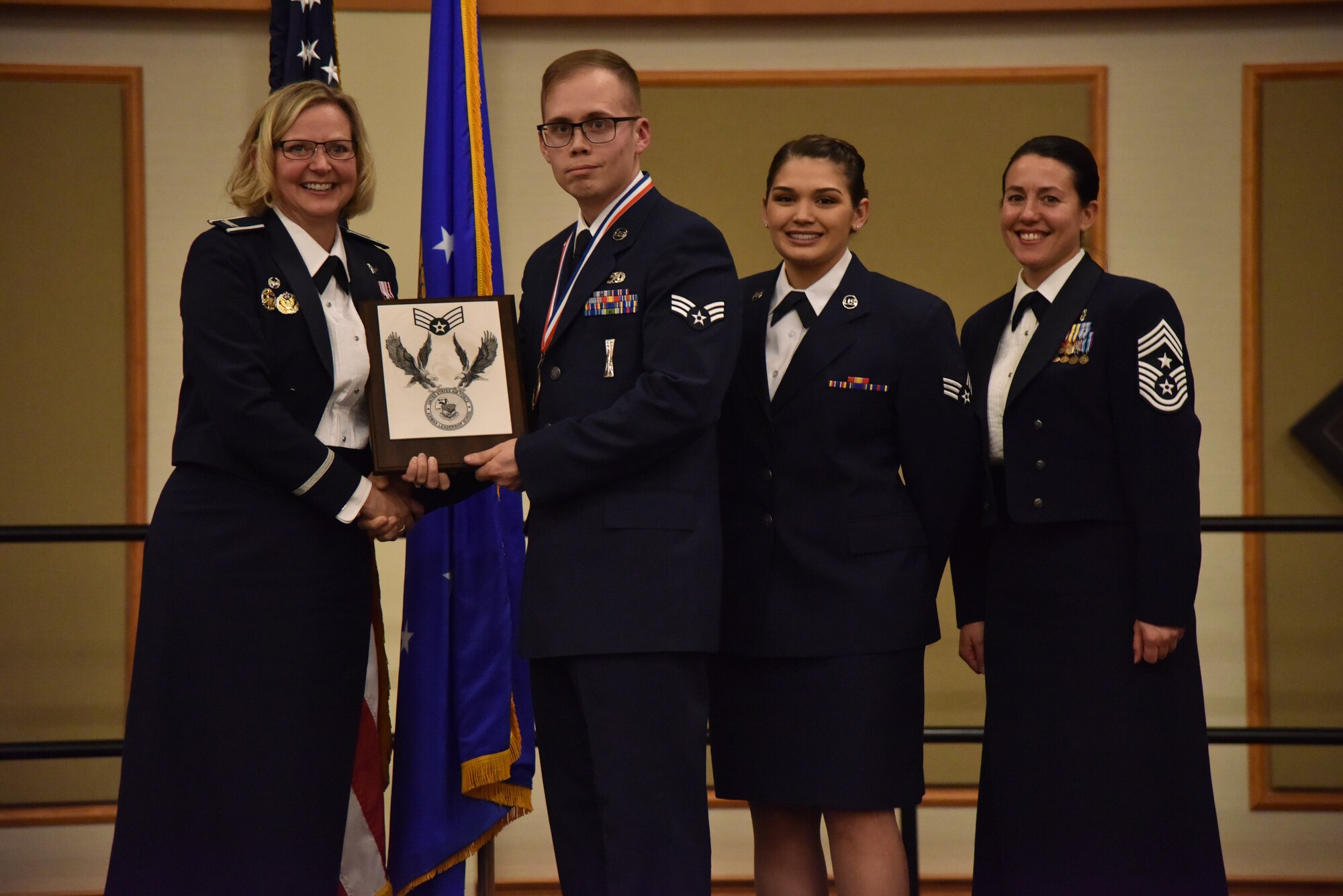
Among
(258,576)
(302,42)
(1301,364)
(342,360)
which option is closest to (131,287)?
(302,42)

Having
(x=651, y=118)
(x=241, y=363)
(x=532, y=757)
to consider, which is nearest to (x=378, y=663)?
(x=532, y=757)

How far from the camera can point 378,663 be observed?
8.09 ft

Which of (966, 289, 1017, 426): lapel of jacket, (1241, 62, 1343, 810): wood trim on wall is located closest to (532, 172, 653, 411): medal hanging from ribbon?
(966, 289, 1017, 426): lapel of jacket

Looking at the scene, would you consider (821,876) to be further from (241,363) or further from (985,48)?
(985,48)

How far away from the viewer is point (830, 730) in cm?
208

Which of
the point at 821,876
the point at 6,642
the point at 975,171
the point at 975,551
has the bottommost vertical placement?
the point at 821,876

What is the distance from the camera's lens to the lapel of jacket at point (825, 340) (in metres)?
2.13

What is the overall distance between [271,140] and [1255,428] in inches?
113

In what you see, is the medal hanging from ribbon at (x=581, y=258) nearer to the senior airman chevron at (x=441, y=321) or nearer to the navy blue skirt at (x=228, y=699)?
the senior airman chevron at (x=441, y=321)

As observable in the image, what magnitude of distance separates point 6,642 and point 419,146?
1891mm

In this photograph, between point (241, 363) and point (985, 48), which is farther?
point (985, 48)

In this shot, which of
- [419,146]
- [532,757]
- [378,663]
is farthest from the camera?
[419,146]

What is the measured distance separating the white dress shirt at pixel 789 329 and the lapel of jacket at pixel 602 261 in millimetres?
351

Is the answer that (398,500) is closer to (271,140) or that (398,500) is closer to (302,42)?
(271,140)
